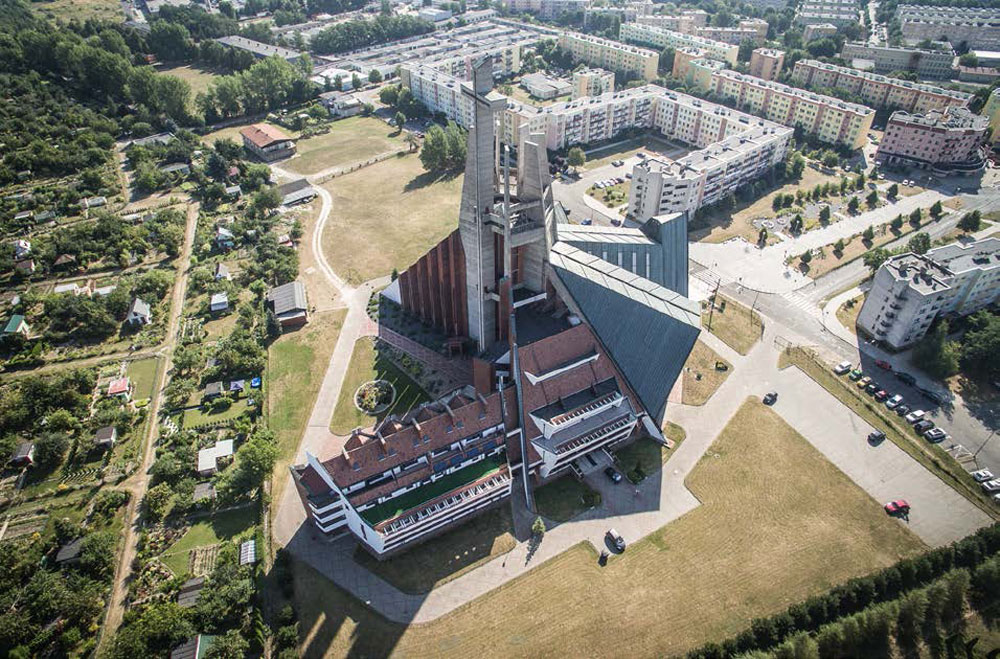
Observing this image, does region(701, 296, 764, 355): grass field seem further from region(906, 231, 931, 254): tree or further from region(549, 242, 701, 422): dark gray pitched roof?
region(906, 231, 931, 254): tree

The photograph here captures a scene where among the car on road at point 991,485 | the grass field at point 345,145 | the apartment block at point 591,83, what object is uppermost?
the apartment block at point 591,83

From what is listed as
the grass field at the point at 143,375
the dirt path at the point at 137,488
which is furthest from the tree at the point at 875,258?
the grass field at the point at 143,375

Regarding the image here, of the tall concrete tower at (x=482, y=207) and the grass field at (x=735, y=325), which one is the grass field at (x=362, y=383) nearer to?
the tall concrete tower at (x=482, y=207)

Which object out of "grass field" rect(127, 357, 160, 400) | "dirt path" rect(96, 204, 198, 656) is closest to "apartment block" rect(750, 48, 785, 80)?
"dirt path" rect(96, 204, 198, 656)

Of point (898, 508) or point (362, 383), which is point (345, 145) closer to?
point (362, 383)

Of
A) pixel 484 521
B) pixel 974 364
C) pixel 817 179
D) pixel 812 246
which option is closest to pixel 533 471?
pixel 484 521

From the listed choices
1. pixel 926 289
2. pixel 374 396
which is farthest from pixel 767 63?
pixel 374 396
